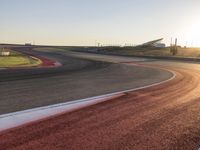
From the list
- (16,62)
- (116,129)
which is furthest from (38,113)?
(16,62)

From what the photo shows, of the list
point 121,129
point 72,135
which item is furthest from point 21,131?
point 121,129

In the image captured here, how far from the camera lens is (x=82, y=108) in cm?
917

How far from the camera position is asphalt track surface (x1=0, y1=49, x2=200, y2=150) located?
5.97 metres

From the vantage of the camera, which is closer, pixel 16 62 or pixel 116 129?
pixel 116 129

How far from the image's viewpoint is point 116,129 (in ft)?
23.0

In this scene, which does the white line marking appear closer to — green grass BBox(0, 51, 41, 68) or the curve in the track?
the curve in the track

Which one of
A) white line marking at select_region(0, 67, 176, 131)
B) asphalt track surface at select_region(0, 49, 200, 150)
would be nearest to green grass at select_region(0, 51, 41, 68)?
white line marking at select_region(0, 67, 176, 131)

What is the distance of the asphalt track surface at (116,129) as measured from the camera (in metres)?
5.97

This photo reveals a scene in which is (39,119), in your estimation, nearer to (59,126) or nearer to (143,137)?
(59,126)

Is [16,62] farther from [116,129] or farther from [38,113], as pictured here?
[116,129]

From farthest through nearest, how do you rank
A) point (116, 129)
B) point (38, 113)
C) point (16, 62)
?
point (16, 62) → point (38, 113) → point (116, 129)

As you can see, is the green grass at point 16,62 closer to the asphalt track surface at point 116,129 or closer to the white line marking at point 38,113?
the white line marking at point 38,113

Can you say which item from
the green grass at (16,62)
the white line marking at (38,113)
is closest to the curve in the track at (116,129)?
the white line marking at (38,113)

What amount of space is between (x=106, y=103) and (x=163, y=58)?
139 ft
